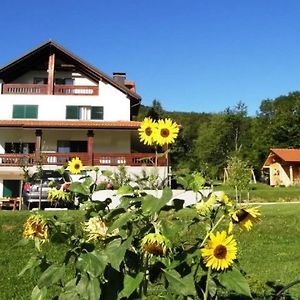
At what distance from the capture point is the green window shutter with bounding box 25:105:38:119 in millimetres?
29438

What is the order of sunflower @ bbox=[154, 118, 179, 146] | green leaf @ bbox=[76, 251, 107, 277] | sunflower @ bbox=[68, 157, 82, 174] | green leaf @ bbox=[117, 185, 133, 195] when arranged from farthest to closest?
sunflower @ bbox=[68, 157, 82, 174] < sunflower @ bbox=[154, 118, 179, 146] < green leaf @ bbox=[117, 185, 133, 195] < green leaf @ bbox=[76, 251, 107, 277]

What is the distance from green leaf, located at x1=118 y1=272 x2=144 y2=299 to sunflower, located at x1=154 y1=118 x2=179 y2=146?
75 centimetres

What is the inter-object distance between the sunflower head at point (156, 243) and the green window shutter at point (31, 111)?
93.1ft

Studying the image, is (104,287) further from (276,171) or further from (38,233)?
(276,171)

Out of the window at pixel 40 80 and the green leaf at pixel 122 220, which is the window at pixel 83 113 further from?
the green leaf at pixel 122 220

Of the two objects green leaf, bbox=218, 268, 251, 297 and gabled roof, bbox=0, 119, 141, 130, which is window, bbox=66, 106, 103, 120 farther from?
green leaf, bbox=218, 268, 251, 297

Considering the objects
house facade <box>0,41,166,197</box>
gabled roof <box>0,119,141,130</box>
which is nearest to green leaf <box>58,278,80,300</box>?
gabled roof <box>0,119,141,130</box>

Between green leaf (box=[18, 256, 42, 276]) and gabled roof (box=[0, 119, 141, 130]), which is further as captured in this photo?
gabled roof (box=[0, 119, 141, 130])

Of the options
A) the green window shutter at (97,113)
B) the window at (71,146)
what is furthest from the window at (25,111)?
the green window shutter at (97,113)

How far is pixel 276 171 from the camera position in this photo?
1799 inches

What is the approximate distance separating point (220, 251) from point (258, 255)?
22.6ft

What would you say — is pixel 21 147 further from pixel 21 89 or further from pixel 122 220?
pixel 122 220

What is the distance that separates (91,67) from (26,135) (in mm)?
5947

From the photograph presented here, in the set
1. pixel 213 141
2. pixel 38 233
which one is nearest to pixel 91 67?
pixel 38 233
